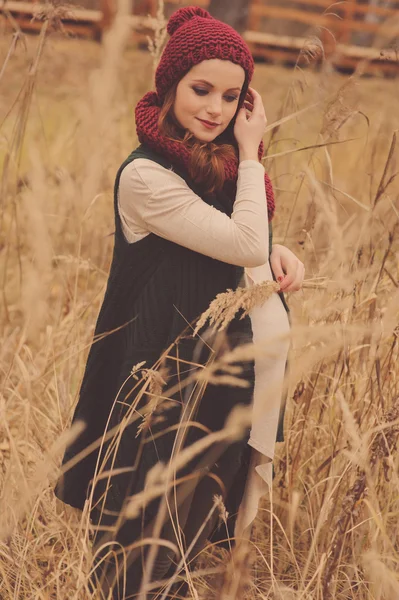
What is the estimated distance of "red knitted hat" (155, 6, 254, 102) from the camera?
56.9 inches

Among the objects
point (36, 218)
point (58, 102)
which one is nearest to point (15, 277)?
point (36, 218)

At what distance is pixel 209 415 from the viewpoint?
1.57m

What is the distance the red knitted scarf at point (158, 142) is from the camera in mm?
1455

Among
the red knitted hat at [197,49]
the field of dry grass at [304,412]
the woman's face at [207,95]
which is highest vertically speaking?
the red knitted hat at [197,49]

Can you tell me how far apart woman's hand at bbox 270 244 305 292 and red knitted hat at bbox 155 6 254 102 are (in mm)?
373

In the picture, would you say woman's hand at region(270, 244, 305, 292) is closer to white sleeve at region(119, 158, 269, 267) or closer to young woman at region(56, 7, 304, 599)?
young woman at region(56, 7, 304, 599)

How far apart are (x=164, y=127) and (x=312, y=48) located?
481 millimetres

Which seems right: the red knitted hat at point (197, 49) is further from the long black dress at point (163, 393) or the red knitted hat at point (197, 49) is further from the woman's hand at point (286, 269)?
the woman's hand at point (286, 269)

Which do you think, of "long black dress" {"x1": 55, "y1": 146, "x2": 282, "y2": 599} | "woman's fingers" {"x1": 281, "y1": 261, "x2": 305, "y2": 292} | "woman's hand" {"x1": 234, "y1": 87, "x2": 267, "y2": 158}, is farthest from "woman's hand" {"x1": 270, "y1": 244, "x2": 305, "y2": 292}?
"woman's hand" {"x1": 234, "y1": 87, "x2": 267, "y2": 158}

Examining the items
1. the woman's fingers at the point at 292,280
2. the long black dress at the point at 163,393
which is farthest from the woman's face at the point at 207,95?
the woman's fingers at the point at 292,280

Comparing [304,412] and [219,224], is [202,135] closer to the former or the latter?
[219,224]

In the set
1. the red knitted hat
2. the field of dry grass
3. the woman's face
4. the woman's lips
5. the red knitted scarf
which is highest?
the red knitted hat

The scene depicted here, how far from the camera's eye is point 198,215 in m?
1.41

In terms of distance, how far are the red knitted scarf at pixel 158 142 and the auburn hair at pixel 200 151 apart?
13mm
